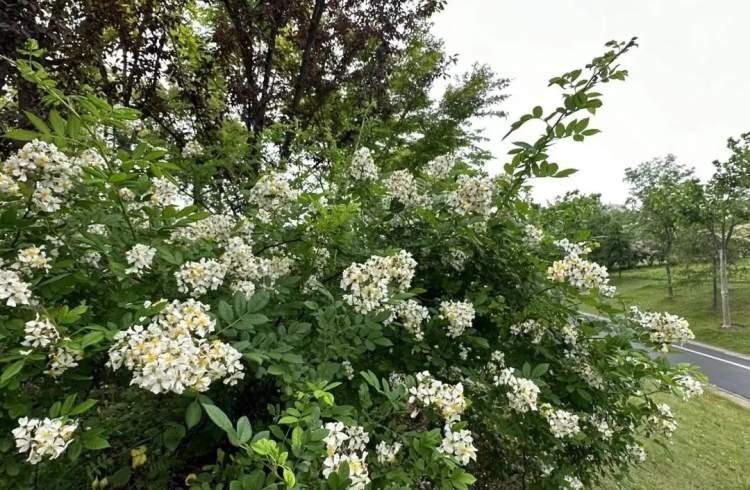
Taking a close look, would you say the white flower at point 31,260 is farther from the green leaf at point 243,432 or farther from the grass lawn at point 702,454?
the grass lawn at point 702,454

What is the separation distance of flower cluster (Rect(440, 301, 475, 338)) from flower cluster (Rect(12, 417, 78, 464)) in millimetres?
1307

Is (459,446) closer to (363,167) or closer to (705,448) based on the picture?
(363,167)

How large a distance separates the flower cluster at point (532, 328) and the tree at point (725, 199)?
56.7ft

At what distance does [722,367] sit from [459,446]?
45.6 ft

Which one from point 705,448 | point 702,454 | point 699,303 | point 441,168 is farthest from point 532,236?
point 699,303

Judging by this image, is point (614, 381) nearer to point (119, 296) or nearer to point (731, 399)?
point (119, 296)

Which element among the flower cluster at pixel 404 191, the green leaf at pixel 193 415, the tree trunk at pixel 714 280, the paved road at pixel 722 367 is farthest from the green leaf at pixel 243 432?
the tree trunk at pixel 714 280

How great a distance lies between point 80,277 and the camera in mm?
1328

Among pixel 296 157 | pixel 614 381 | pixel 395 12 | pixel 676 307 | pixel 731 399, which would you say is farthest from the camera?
pixel 676 307

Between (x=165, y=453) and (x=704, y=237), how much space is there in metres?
22.6

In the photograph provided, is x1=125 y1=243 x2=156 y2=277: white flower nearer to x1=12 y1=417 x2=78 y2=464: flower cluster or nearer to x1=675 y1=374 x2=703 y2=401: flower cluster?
x1=12 y1=417 x2=78 y2=464: flower cluster

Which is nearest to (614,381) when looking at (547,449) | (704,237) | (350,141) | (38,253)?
(547,449)

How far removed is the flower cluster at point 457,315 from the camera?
5.81 feet

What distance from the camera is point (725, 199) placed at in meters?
15.6
